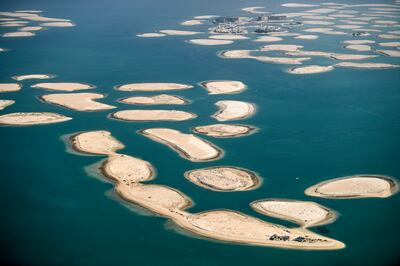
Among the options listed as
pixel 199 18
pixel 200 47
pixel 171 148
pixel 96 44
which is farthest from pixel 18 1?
pixel 171 148

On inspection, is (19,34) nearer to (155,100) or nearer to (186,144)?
(155,100)

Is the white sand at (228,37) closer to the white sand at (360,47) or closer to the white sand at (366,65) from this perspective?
the white sand at (360,47)

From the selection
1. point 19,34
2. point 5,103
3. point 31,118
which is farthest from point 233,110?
point 19,34

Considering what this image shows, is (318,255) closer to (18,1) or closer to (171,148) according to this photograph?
(171,148)

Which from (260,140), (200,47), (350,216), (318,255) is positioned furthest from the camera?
(200,47)

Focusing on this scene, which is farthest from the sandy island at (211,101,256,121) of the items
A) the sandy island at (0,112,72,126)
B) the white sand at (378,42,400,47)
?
the white sand at (378,42,400,47)

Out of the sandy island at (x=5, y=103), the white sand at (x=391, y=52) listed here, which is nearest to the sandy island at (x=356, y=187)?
the sandy island at (x=5, y=103)

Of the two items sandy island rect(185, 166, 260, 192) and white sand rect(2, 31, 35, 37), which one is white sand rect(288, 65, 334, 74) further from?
white sand rect(2, 31, 35, 37)
